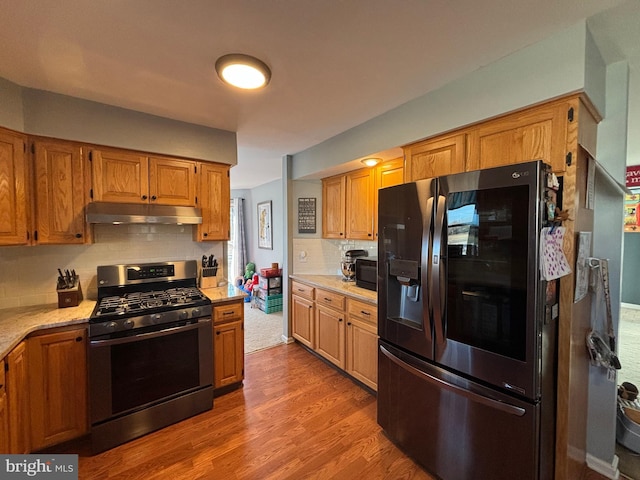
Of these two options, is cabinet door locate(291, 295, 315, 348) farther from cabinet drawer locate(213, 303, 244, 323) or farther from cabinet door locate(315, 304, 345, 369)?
cabinet drawer locate(213, 303, 244, 323)

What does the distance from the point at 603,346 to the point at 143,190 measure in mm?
3464

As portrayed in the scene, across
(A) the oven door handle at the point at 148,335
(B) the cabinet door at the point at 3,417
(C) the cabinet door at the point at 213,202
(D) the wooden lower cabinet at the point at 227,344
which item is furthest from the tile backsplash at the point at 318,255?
(B) the cabinet door at the point at 3,417

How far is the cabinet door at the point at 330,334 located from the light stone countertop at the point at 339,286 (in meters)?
0.25

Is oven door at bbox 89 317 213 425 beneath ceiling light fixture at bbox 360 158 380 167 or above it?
beneath

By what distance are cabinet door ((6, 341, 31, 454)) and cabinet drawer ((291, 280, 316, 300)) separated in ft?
7.53

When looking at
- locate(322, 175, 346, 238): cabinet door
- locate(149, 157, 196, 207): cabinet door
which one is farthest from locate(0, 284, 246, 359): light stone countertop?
locate(322, 175, 346, 238): cabinet door

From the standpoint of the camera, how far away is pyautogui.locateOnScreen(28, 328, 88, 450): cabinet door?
178cm

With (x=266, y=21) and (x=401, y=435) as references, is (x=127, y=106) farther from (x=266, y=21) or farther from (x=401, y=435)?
Answer: (x=401, y=435)

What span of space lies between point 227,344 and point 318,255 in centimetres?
163

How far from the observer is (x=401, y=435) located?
71.6 inches

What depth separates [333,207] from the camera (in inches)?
135

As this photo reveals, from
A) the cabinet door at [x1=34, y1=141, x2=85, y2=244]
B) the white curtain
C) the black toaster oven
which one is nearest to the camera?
the cabinet door at [x1=34, y1=141, x2=85, y2=244]

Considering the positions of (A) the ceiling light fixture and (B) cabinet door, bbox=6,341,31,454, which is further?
(A) the ceiling light fixture

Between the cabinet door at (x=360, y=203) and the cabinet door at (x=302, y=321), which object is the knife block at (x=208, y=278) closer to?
the cabinet door at (x=302, y=321)
